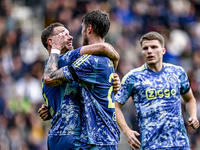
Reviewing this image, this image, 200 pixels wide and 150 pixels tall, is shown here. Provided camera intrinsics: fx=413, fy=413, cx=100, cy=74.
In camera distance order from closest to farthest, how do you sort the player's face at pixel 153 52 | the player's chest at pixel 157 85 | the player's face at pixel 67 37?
the player's face at pixel 67 37 < the player's chest at pixel 157 85 < the player's face at pixel 153 52

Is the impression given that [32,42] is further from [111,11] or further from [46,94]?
[46,94]

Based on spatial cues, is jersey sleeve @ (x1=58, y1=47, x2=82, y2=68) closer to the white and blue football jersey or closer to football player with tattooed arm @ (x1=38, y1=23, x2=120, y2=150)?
football player with tattooed arm @ (x1=38, y1=23, x2=120, y2=150)

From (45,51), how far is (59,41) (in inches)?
324

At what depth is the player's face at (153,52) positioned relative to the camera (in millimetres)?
6445

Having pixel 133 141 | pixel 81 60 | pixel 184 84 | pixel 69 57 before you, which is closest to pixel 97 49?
pixel 81 60

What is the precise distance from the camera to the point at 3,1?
48.6ft

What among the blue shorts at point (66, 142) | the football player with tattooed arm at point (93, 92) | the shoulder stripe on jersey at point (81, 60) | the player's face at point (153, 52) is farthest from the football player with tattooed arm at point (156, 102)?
the shoulder stripe on jersey at point (81, 60)

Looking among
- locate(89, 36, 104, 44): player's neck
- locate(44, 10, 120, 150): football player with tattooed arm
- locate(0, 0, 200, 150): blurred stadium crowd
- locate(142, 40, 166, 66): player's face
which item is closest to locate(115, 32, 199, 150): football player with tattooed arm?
locate(142, 40, 166, 66): player's face

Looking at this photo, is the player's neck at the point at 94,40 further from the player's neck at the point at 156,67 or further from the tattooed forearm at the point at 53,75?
the player's neck at the point at 156,67

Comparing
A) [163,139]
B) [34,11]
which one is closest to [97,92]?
[163,139]

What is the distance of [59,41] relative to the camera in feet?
15.4

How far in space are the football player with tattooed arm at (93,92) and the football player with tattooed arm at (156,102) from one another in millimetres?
1511

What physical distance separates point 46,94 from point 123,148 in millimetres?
5848

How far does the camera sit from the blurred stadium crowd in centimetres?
1095
